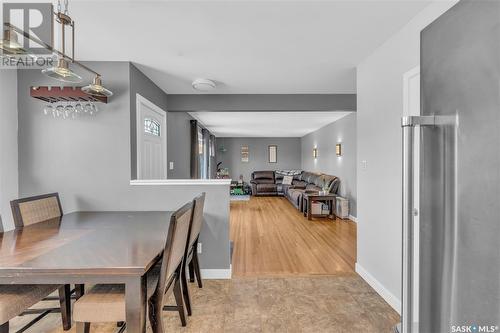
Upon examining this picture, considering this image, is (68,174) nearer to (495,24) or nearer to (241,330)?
(241,330)

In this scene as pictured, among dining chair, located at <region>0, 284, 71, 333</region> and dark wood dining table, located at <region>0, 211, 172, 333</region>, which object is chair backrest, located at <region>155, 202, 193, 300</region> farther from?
dining chair, located at <region>0, 284, 71, 333</region>

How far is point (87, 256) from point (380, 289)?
8.09 feet

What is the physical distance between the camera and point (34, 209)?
2088 millimetres

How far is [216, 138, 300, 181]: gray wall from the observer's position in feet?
34.8

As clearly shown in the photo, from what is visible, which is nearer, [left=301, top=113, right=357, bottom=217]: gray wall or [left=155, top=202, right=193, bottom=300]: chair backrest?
[left=155, top=202, right=193, bottom=300]: chair backrest

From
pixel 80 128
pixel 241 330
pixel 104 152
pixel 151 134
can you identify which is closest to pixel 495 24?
pixel 241 330

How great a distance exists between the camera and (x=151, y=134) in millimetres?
3354

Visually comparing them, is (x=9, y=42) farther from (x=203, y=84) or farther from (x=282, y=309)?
(x=282, y=309)

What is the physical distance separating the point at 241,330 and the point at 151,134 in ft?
8.66

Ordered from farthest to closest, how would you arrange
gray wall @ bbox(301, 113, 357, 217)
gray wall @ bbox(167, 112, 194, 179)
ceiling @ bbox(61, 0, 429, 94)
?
gray wall @ bbox(301, 113, 357, 217)
gray wall @ bbox(167, 112, 194, 179)
ceiling @ bbox(61, 0, 429, 94)

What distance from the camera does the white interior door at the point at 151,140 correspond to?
2930mm

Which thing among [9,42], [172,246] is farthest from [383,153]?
[9,42]

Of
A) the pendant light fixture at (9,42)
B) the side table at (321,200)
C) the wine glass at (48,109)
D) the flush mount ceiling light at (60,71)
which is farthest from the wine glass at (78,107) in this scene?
the side table at (321,200)

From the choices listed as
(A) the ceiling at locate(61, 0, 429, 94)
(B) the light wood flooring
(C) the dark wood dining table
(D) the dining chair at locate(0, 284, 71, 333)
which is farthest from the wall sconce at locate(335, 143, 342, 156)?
(D) the dining chair at locate(0, 284, 71, 333)
